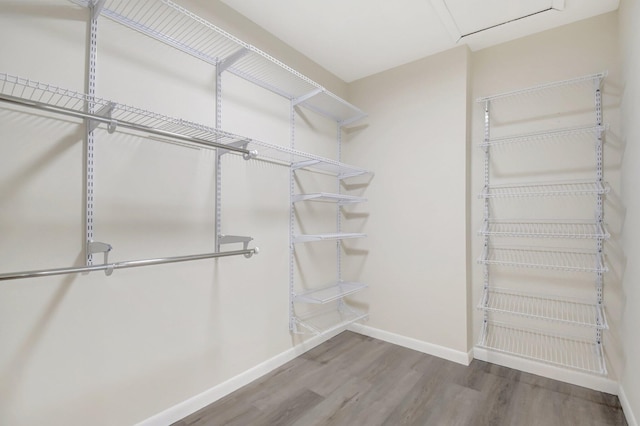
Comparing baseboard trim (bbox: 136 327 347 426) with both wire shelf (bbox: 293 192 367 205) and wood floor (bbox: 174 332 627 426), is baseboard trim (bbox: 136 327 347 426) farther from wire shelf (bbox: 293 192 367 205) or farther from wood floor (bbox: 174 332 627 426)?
wire shelf (bbox: 293 192 367 205)

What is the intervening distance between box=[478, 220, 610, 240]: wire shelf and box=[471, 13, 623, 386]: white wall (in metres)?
0.05

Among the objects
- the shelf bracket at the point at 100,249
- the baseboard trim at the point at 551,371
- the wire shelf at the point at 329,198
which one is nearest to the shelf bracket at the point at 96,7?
the shelf bracket at the point at 100,249

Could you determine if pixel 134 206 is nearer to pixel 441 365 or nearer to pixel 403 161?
pixel 403 161

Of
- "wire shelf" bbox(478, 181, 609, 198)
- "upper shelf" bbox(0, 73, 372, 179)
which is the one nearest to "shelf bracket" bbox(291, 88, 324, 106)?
"upper shelf" bbox(0, 73, 372, 179)

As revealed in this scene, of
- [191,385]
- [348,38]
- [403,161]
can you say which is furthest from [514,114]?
[191,385]

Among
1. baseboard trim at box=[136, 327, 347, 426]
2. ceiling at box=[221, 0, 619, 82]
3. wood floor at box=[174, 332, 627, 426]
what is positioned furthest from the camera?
ceiling at box=[221, 0, 619, 82]

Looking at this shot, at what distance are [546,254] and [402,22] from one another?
186cm

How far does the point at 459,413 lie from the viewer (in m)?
1.65

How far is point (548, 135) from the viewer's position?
2.00 metres

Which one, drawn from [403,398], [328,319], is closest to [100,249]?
[403,398]

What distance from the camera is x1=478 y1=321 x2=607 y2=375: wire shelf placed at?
1881 millimetres

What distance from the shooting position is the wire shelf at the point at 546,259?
1841 millimetres

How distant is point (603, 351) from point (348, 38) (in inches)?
105

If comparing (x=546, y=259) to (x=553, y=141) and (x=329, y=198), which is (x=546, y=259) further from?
(x=329, y=198)
